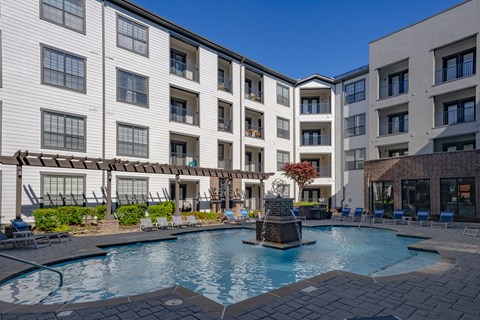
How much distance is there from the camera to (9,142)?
1516 cm

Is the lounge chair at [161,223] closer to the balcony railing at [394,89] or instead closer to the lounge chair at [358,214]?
the lounge chair at [358,214]

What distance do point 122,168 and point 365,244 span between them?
43.9ft

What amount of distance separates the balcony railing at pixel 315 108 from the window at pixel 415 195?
39.8 feet

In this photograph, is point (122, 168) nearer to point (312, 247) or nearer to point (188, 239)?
point (188, 239)

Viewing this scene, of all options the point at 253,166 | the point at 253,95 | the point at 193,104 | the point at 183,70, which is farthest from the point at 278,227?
the point at 253,95

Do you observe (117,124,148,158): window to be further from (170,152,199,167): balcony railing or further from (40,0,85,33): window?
(40,0,85,33): window

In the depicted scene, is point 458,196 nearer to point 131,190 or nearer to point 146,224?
point 146,224

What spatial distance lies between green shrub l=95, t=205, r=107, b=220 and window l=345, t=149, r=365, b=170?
2194 cm

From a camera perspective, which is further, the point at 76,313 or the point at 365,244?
the point at 365,244

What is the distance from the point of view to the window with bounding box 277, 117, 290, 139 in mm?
30281

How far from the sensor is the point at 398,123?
24.3 metres

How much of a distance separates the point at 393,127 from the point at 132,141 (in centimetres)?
2089

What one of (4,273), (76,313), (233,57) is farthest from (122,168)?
(233,57)

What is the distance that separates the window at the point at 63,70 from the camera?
656 inches
